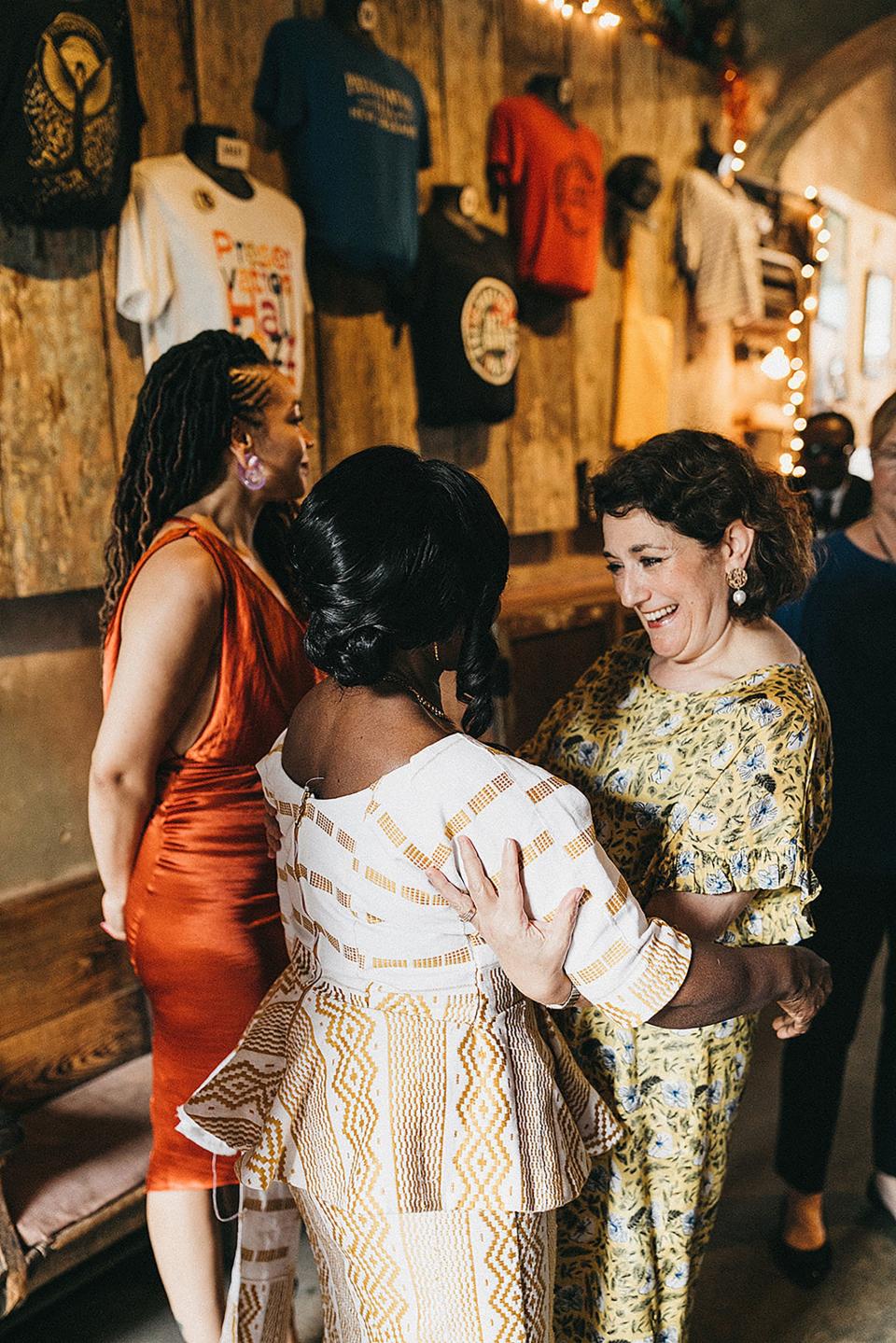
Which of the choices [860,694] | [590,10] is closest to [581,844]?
[860,694]

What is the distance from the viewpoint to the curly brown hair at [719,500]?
152 centimetres

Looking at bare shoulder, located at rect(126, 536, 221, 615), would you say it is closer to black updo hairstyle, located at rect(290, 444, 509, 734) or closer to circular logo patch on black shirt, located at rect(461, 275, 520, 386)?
black updo hairstyle, located at rect(290, 444, 509, 734)

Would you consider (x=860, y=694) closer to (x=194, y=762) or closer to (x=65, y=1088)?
(x=194, y=762)

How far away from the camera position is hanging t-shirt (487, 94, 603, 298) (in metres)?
3.18

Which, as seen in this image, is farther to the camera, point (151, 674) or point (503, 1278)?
point (151, 674)

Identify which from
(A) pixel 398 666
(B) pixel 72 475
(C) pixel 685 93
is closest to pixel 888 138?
(C) pixel 685 93

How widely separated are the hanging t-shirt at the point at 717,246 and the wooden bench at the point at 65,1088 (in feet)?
9.91

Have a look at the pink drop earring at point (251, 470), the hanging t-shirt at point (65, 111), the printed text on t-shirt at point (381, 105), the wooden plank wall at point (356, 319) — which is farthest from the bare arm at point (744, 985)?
the printed text on t-shirt at point (381, 105)

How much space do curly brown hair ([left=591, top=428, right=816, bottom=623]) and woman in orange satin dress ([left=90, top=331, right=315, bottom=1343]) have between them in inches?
25.0

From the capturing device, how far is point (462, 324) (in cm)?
289

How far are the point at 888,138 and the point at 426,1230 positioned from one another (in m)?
7.23

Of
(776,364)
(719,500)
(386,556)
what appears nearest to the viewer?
(386,556)

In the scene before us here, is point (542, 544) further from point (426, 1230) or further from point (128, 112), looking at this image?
point (426, 1230)

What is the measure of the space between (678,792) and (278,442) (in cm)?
94
